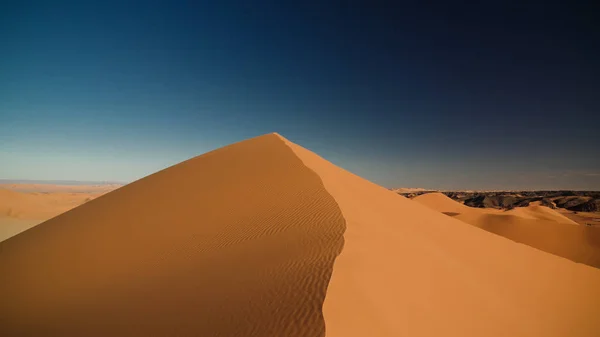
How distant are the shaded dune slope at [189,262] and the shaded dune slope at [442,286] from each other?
16.4 inches

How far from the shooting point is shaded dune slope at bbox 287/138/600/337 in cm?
452

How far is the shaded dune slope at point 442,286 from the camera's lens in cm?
452

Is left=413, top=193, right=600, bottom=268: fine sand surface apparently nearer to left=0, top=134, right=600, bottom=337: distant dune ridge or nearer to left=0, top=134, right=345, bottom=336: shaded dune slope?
left=0, top=134, right=600, bottom=337: distant dune ridge

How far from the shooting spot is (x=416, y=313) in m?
4.93

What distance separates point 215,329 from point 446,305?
13.1 feet

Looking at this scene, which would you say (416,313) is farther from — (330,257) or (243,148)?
(243,148)

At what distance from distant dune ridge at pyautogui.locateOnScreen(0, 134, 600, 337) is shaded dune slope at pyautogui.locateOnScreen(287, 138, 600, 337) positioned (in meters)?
0.03

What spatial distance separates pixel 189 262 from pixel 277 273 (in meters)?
2.88

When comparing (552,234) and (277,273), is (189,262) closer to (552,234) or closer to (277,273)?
(277,273)

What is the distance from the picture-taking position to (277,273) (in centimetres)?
535

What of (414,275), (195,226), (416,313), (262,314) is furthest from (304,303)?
(195,226)

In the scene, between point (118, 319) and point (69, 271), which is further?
point (69, 271)

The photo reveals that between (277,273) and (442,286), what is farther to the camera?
(442,286)

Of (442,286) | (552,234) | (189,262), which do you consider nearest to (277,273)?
(189,262)
